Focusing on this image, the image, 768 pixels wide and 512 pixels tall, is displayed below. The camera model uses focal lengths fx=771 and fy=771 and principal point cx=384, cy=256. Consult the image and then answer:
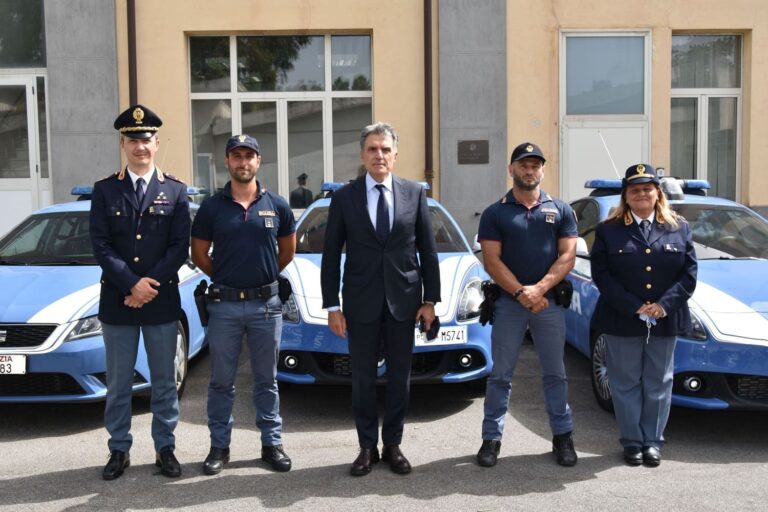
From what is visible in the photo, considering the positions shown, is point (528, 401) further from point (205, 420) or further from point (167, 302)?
point (167, 302)

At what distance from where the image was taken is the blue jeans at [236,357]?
167 inches

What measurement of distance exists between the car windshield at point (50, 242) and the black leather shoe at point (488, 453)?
3251 mm

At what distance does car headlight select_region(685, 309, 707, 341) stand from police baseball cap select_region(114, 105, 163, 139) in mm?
3237

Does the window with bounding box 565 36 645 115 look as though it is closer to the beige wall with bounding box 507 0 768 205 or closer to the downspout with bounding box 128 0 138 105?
the beige wall with bounding box 507 0 768 205

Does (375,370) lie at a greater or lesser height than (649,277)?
lesser

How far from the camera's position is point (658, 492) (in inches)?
153

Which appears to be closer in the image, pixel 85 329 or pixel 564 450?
pixel 564 450

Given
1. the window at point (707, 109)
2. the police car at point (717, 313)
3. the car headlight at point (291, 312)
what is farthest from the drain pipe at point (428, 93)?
the car headlight at point (291, 312)

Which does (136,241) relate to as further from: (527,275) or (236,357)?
(527,275)

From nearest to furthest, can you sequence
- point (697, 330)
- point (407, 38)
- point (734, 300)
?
point (697, 330), point (734, 300), point (407, 38)

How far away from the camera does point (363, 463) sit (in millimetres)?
4152

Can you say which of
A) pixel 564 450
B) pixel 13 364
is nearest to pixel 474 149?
pixel 564 450

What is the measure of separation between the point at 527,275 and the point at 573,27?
7373mm

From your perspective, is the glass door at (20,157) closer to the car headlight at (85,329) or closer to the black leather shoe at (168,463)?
the car headlight at (85,329)
